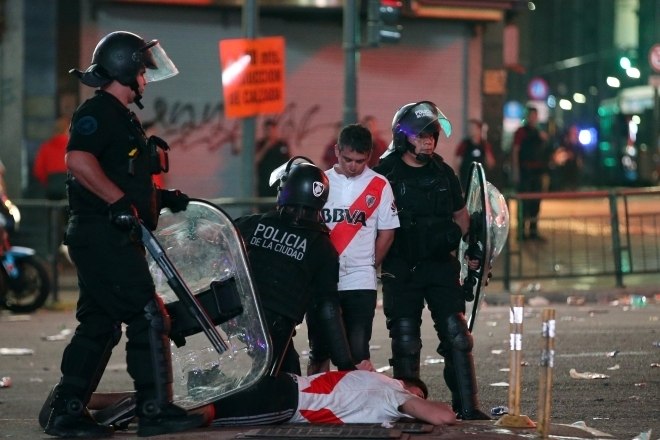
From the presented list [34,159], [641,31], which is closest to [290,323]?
[34,159]

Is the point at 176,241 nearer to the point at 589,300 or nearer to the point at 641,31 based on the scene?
the point at 589,300

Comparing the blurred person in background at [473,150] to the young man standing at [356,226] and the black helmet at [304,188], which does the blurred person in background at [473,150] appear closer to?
the young man standing at [356,226]

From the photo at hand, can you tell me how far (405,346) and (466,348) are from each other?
1.13 ft

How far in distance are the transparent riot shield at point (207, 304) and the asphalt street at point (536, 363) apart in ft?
1.11

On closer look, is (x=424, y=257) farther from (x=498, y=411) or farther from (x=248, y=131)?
(x=248, y=131)

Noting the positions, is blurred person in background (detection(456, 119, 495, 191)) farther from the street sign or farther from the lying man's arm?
the lying man's arm

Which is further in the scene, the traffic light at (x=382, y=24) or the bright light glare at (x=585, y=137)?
the bright light glare at (x=585, y=137)

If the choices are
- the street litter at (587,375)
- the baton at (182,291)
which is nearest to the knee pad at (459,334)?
the baton at (182,291)

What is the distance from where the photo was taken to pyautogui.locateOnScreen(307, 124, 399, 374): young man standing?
7.90 meters

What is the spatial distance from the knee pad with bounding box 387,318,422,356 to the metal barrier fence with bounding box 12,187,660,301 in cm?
785

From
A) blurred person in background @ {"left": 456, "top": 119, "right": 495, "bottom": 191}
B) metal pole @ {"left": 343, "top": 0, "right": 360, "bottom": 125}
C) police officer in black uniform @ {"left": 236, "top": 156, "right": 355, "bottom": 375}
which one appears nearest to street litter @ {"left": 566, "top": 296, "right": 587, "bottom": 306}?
metal pole @ {"left": 343, "top": 0, "right": 360, "bottom": 125}

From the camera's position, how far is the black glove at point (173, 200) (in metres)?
7.10

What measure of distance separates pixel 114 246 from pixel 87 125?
1.90 ft

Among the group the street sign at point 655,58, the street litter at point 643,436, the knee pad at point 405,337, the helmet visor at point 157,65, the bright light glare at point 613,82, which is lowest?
the street litter at point 643,436
